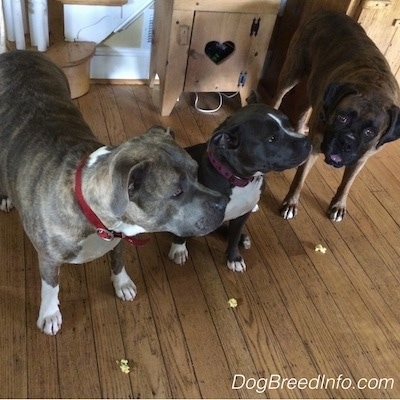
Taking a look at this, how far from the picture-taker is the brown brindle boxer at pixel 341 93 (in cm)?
211

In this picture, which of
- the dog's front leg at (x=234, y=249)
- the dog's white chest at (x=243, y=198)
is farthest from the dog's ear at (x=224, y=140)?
the dog's front leg at (x=234, y=249)

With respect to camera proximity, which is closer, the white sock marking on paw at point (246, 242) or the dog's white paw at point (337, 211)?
the white sock marking on paw at point (246, 242)

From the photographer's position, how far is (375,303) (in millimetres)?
2275

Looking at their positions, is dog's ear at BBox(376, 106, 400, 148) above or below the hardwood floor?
above

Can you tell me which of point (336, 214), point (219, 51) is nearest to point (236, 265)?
point (336, 214)

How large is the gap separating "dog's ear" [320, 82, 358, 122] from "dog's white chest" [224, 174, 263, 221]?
20.2 inches

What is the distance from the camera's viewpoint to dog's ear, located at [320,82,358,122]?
6.97 feet

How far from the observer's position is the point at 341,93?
215 cm

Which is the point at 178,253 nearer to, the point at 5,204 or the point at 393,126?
the point at 5,204

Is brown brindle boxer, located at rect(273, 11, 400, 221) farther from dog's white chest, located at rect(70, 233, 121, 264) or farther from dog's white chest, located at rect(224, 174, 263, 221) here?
dog's white chest, located at rect(70, 233, 121, 264)

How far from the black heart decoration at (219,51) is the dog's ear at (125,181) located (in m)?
1.82

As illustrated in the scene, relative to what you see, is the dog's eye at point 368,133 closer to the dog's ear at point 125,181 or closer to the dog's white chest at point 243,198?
the dog's white chest at point 243,198

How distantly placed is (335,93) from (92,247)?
131 cm

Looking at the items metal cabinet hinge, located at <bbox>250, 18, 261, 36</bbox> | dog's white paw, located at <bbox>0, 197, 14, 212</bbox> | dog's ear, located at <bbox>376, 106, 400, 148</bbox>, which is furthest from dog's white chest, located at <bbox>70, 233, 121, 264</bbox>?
metal cabinet hinge, located at <bbox>250, 18, 261, 36</bbox>
